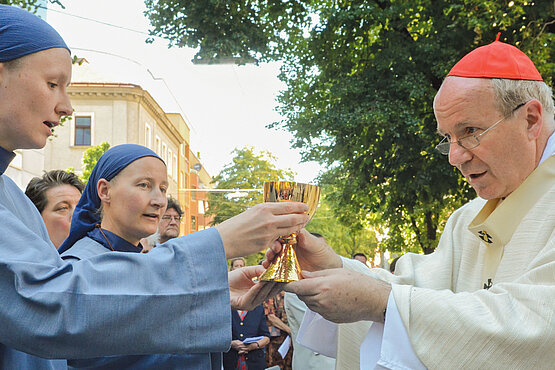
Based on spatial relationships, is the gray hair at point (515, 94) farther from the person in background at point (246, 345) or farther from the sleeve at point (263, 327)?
the sleeve at point (263, 327)

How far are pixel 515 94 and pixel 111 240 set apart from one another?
208 cm

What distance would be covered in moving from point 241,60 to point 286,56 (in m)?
3.55

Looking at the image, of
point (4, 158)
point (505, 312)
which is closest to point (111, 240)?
point (4, 158)

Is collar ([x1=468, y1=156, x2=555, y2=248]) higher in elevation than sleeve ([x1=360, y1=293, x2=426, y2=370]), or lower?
higher

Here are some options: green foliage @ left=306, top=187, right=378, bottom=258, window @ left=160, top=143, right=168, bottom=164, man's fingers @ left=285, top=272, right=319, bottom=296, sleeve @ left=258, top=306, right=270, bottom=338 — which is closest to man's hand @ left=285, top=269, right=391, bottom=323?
man's fingers @ left=285, top=272, right=319, bottom=296

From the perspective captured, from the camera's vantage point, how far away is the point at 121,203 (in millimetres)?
3264

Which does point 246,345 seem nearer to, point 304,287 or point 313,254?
point 313,254

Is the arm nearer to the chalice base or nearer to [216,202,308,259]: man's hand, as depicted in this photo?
[216,202,308,259]: man's hand

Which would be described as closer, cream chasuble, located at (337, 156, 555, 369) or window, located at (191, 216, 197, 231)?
cream chasuble, located at (337, 156, 555, 369)

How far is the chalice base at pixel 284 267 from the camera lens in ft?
6.93

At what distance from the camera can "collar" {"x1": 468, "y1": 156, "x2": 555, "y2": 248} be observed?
2.59 meters

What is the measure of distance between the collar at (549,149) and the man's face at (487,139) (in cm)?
5

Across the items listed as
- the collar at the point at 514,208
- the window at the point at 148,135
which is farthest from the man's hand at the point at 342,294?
the window at the point at 148,135

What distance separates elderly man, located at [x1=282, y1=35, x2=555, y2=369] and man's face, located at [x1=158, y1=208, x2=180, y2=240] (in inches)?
173
